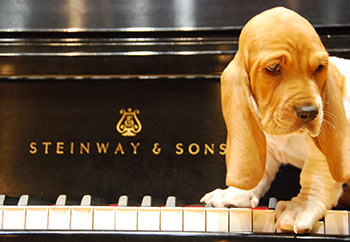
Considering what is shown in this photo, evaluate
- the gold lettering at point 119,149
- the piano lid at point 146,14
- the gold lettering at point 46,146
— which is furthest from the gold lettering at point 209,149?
the gold lettering at point 46,146

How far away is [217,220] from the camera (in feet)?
3.78

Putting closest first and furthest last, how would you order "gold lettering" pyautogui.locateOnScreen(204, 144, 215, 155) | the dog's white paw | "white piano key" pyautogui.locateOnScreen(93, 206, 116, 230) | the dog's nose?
the dog's nose → "white piano key" pyautogui.locateOnScreen(93, 206, 116, 230) → the dog's white paw → "gold lettering" pyautogui.locateOnScreen(204, 144, 215, 155)

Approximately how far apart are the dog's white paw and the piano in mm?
83

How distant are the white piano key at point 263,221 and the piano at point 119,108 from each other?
0.30 meters

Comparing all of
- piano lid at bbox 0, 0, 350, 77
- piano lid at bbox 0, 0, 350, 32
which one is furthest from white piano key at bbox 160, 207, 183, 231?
piano lid at bbox 0, 0, 350, 32

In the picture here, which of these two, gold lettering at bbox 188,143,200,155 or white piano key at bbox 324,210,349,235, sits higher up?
gold lettering at bbox 188,143,200,155

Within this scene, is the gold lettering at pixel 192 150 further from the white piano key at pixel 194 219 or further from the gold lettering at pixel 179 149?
the white piano key at pixel 194 219

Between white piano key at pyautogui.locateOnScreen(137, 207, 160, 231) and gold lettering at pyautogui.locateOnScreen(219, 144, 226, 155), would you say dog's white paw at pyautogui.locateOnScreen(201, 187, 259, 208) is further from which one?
white piano key at pyautogui.locateOnScreen(137, 207, 160, 231)

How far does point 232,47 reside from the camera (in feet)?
4.65

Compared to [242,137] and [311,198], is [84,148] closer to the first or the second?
[242,137]

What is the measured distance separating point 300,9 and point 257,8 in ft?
0.42

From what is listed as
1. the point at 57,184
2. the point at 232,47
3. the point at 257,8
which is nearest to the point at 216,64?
the point at 232,47

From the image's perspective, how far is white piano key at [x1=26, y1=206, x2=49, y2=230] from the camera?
1171 mm

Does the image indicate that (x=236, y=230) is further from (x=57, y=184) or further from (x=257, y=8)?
(x=257, y=8)
